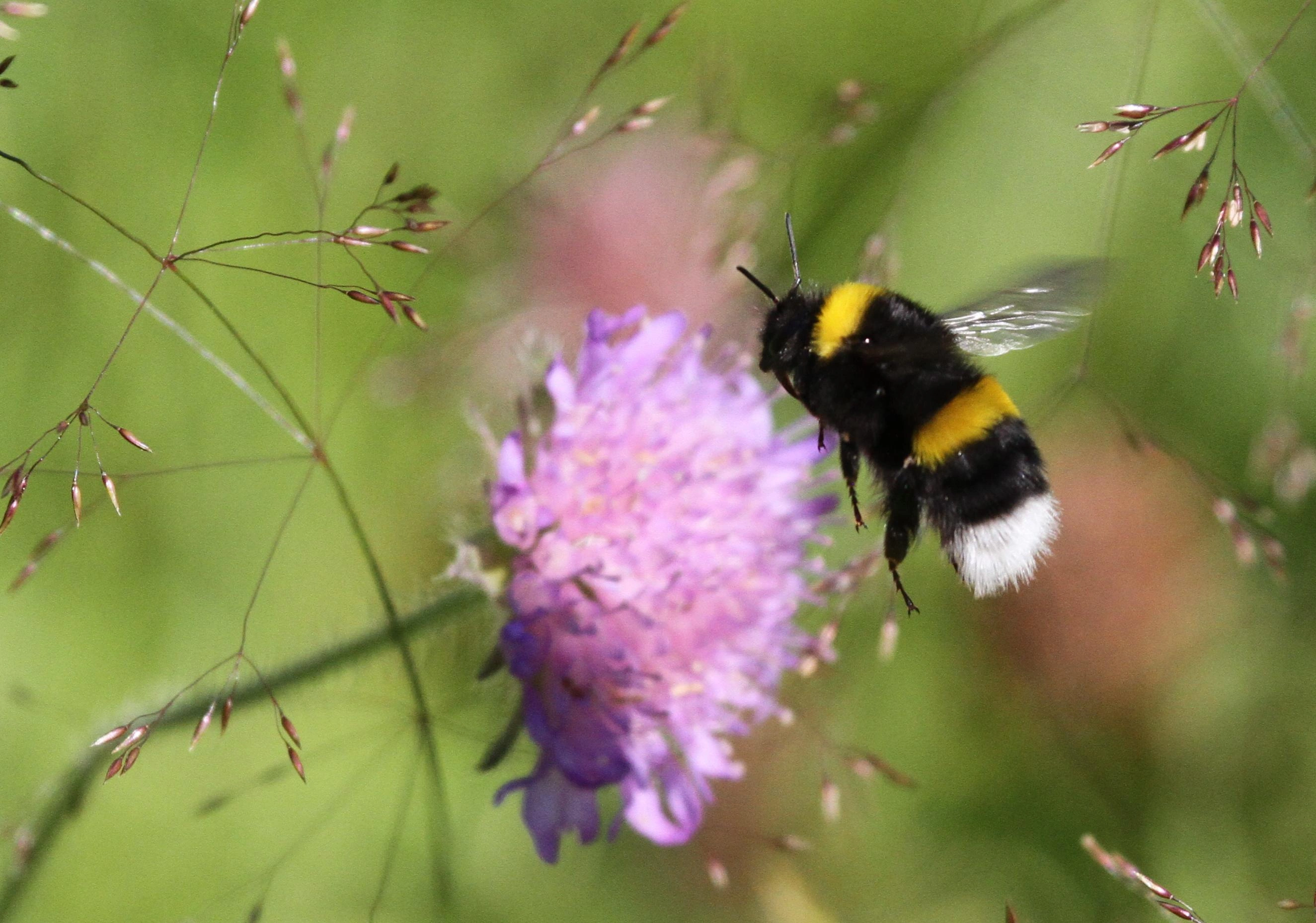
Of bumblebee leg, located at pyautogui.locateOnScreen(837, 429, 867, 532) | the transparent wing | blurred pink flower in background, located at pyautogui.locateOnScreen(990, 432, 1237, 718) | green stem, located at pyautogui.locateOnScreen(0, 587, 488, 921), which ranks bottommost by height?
blurred pink flower in background, located at pyautogui.locateOnScreen(990, 432, 1237, 718)

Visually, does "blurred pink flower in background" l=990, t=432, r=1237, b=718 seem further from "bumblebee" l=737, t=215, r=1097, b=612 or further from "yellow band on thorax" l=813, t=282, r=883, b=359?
"yellow band on thorax" l=813, t=282, r=883, b=359

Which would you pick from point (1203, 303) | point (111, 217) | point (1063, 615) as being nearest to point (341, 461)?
point (111, 217)

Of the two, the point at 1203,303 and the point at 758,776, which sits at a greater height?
the point at 1203,303

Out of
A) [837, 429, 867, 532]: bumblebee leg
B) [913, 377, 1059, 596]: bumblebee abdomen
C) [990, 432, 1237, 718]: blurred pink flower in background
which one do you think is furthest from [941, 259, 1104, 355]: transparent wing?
[990, 432, 1237, 718]: blurred pink flower in background

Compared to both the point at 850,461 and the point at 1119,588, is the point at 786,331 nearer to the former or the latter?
the point at 850,461

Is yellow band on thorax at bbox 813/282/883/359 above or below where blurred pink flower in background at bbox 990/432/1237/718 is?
above

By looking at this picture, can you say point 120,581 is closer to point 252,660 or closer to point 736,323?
point 252,660

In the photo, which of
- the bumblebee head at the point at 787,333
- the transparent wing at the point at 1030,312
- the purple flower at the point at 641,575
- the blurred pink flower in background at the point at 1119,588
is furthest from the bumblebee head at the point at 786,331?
the blurred pink flower in background at the point at 1119,588
